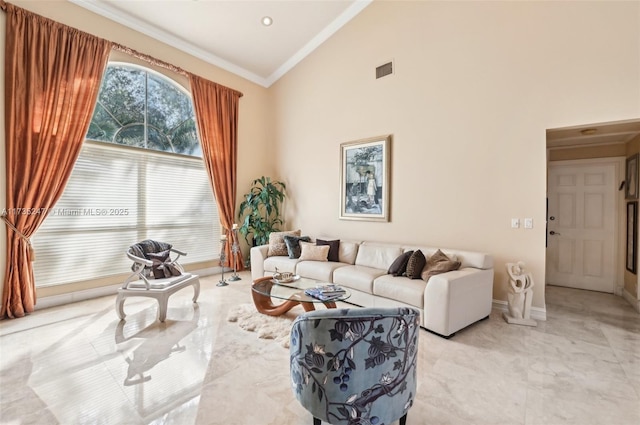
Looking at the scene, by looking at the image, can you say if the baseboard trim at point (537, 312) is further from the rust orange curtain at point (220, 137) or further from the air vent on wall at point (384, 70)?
the rust orange curtain at point (220, 137)

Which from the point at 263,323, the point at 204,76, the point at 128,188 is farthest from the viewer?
the point at 204,76

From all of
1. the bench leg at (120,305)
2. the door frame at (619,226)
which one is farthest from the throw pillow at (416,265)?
the bench leg at (120,305)

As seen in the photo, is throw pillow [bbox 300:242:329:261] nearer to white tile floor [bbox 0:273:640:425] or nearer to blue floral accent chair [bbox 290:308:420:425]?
white tile floor [bbox 0:273:640:425]

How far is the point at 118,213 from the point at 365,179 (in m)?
3.87

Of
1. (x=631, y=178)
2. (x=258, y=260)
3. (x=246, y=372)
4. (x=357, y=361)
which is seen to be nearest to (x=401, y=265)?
(x=246, y=372)

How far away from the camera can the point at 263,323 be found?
3256mm

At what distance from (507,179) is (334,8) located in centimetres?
380

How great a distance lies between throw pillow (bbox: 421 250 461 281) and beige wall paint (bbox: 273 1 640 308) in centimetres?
64

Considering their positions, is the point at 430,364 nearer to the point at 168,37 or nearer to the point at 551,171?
the point at 551,171

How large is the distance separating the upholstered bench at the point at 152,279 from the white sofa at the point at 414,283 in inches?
58.9

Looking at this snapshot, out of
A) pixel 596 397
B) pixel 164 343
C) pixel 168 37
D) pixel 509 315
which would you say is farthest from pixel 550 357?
pixel 168 37

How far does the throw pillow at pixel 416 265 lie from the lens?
11.5 feet

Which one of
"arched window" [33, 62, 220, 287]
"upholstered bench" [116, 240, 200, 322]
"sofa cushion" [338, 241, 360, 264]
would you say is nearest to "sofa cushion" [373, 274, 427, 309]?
"sofa cushion" [338, 241, 360, 264]

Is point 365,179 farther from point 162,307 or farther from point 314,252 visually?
point 162,307
